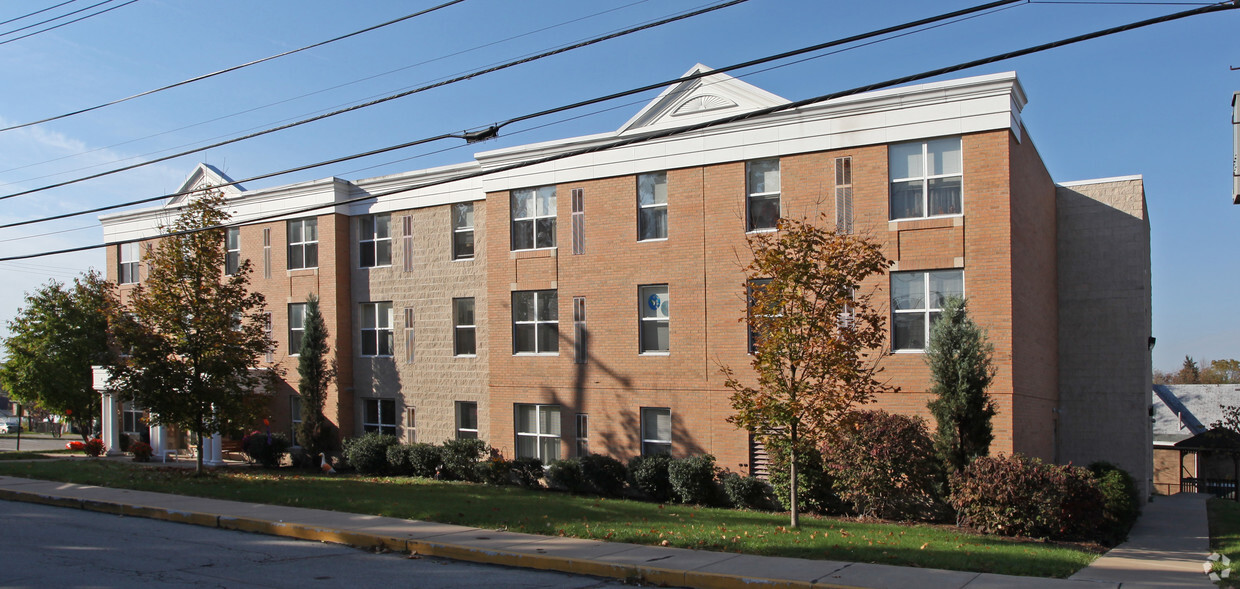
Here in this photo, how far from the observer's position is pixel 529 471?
23172 millimetres

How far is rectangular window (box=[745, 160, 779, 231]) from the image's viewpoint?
2044 centimetres

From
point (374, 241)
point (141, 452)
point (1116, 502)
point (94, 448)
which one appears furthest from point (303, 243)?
point (1116, 502)

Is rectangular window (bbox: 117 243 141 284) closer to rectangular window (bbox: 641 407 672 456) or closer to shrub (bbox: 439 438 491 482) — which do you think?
shrub (bbox: 439 438 491 482)

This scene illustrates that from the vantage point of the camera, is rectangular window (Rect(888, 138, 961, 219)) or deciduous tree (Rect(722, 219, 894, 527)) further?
rectangular window (Rect(888, 138, 961, 219))

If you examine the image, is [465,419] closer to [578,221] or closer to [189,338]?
[578,221]

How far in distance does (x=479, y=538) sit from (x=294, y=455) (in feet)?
56.8

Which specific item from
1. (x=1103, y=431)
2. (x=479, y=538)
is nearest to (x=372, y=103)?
(x=479, y=538)

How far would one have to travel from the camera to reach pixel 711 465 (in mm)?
20438

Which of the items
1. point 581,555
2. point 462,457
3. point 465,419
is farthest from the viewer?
point 465,419

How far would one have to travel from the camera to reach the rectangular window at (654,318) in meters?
21.8

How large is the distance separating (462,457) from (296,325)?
8.99 meters

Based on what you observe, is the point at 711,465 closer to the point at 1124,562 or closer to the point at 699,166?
the point at 699,166

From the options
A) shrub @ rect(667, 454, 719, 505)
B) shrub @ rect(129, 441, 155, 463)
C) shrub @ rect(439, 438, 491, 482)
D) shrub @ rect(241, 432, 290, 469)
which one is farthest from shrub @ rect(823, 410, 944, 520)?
shrub @ rect(129, 441, 155, 463)

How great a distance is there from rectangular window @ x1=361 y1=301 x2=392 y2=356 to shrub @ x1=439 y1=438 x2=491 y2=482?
15.9 ft
